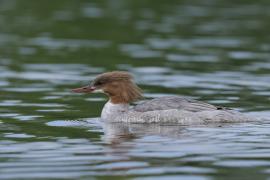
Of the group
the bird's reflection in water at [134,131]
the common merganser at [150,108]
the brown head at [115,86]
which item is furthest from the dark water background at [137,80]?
the brown head at [115,86]

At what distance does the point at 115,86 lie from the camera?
1468cm

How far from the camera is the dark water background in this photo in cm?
1056

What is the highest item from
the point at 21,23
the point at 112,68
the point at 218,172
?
the point at 21,23

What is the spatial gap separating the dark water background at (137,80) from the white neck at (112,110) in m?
0.26

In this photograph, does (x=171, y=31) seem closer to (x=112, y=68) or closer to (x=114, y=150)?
(x=112, y=68)

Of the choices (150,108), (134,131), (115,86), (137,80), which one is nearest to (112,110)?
(115,86)

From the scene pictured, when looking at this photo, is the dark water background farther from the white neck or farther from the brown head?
the brown head

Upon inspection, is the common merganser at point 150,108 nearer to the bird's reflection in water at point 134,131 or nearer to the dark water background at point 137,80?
the bird's reflection in water at point 134,131

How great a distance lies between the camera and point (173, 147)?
1148 cm

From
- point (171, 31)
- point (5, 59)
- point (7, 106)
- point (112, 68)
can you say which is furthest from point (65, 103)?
point (171, 31)

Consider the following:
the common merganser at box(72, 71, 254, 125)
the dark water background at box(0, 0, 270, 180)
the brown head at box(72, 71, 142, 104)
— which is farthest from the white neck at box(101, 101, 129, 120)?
the dark water background at box(0, 0, 270, 180)

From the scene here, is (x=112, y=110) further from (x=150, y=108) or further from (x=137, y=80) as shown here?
(x=137, y=80)

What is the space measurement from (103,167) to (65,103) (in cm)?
589

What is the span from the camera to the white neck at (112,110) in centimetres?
1445
